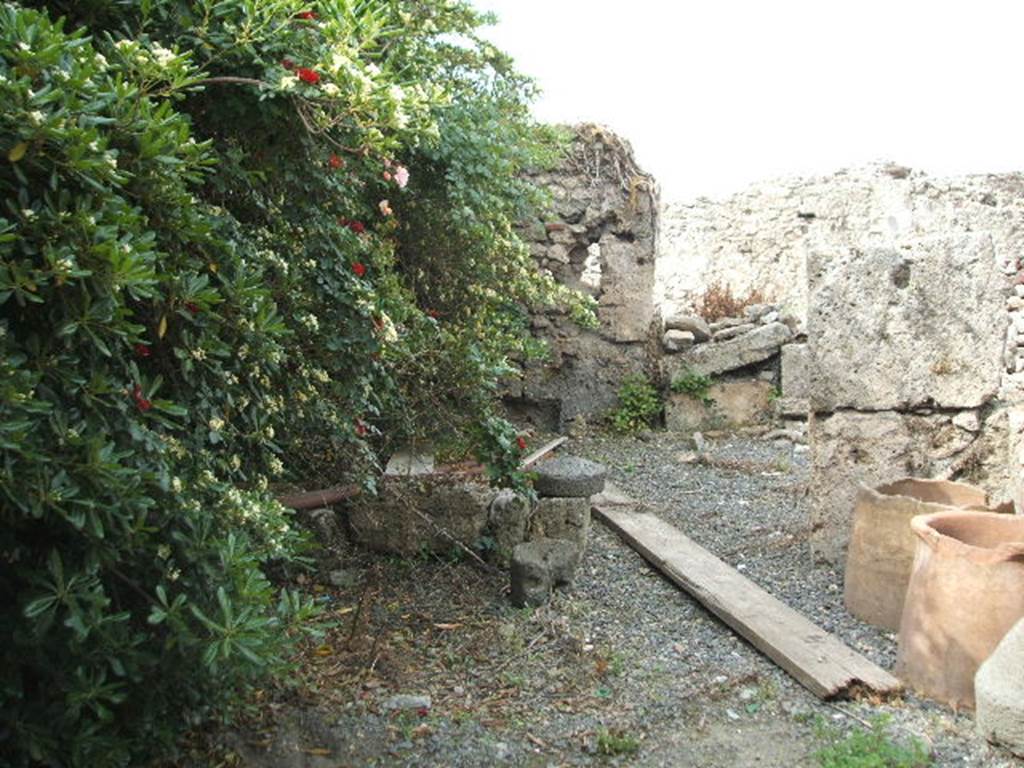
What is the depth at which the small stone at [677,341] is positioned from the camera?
8.99 m

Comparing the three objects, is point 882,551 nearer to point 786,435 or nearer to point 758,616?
point 758,616

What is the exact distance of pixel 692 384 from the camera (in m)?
8.80

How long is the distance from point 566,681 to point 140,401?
214 cm

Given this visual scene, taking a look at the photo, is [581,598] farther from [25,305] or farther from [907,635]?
[25,305]

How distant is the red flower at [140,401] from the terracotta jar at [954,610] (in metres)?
2.76

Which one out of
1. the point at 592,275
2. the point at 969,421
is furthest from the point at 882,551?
the point at 592,275

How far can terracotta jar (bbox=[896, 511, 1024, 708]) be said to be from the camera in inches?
128

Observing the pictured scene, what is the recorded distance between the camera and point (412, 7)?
166 inches

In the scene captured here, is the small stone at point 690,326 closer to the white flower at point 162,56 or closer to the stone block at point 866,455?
the stone block at point 866,455

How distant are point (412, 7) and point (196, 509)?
9.36ft

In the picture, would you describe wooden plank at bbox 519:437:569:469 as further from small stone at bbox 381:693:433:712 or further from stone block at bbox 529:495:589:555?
small stone at bbox 381:693:433:712

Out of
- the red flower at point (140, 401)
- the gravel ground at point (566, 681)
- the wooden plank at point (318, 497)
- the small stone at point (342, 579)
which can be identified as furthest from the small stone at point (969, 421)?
the red flower at point (140, 401)

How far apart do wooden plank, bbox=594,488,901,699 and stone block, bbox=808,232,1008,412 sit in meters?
1.07

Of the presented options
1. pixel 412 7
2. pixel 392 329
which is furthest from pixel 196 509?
pixel 412 7
